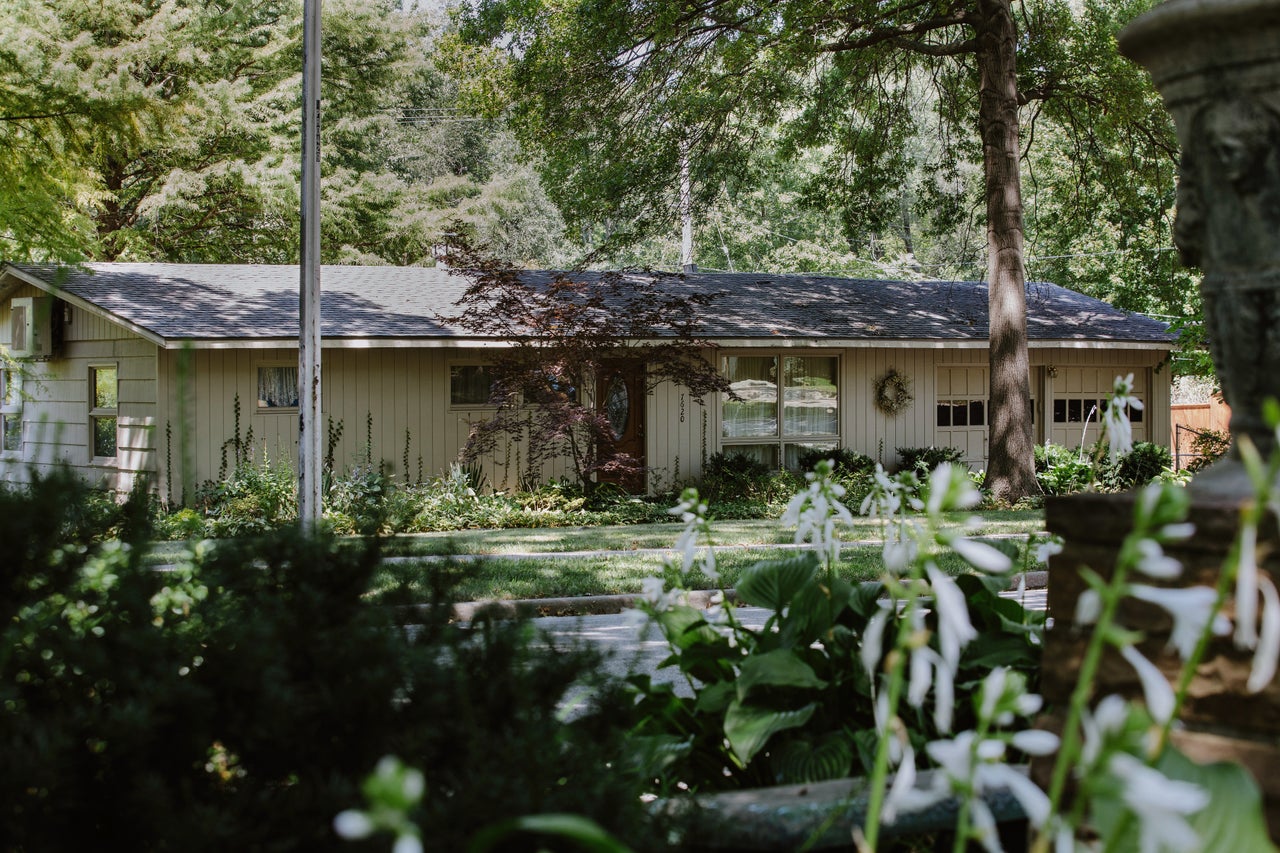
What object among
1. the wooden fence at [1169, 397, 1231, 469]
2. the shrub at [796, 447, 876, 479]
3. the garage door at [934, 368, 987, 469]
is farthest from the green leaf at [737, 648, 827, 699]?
the wooden fence at [1169, 397, 1231, 469]

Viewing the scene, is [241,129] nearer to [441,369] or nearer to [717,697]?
[441,369]

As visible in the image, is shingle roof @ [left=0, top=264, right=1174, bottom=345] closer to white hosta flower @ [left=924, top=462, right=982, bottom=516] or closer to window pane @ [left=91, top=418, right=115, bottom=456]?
window pane @ [left=91, top=418, right=115, bottom=456]

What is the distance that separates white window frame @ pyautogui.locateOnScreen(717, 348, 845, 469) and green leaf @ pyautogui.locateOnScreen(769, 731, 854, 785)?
16.5m

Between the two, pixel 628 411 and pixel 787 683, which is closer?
pixel 787 683

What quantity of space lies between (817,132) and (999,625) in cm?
1768

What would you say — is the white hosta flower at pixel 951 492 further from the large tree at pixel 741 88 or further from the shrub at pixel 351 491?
the large tree at pixel 741 88

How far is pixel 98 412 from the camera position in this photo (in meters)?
17.8

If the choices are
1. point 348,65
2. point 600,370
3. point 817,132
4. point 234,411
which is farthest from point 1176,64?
point 348,65

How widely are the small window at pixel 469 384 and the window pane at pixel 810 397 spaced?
527cm

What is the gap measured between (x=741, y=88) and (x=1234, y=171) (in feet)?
54.3

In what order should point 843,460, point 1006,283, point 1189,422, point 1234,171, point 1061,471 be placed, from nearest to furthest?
1. point 1234,171
2. point 1006,283
3. point 1061,471
4. point 843,460
5. point 1189,422

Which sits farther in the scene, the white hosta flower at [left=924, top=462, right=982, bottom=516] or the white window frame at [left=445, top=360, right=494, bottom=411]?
the white window frame at [left=445, top=360, right=494, bottom=411]

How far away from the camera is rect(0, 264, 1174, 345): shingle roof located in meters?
16.5

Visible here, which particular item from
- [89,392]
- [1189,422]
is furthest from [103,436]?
[1189,422]
